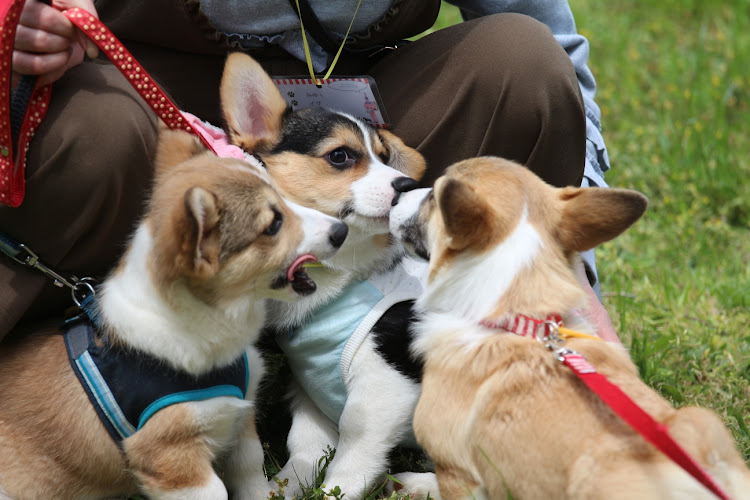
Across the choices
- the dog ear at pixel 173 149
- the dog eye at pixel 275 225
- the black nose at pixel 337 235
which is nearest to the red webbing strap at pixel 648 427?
the black nose at pixel 337 235

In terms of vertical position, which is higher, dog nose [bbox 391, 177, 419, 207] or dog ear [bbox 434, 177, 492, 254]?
dog ear [bbox 434, 177, 492, 254]

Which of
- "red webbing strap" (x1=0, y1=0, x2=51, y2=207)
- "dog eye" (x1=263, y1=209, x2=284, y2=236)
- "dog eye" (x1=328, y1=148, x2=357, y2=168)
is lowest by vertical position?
"dog eye" (x1=328, y1=148, x2=357, y2=168)

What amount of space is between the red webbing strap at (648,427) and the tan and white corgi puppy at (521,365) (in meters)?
0.12

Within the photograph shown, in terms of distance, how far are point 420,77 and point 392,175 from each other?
511 millimetres

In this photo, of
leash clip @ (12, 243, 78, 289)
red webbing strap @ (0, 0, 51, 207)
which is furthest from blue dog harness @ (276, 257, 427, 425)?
red webbing strap @ (0, 0, 51, 207)

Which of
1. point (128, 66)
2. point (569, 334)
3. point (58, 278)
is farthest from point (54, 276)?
point (569, 334)

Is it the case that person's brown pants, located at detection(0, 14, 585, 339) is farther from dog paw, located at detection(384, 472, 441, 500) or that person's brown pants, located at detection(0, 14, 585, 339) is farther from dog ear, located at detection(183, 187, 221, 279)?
dog paw, located at detection(384, 472, 441, 500)

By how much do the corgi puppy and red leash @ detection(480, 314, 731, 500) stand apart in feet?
1.82

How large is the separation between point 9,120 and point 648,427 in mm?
1919

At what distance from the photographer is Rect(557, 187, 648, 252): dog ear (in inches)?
95.3

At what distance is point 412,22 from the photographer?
10.6 feet

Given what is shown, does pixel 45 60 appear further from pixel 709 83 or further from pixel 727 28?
pixel 727 28

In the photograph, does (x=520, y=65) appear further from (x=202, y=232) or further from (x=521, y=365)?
(x=202, y=232)

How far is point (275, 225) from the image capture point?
8.00 feet
